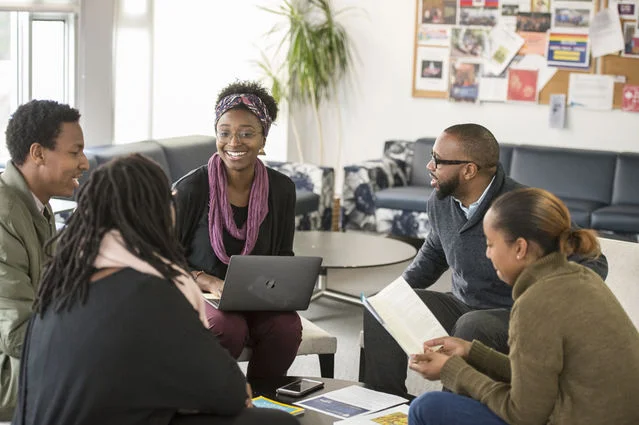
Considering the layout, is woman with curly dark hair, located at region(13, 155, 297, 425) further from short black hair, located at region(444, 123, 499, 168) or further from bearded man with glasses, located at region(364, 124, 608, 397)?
short black hair, located at region(444, 123, 499, 168)

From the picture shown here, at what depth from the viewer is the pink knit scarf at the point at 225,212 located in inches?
132

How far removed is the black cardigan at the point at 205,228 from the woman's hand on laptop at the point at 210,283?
6cm

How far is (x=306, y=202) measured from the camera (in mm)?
6121

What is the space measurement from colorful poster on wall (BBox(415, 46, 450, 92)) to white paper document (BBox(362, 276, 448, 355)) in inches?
172

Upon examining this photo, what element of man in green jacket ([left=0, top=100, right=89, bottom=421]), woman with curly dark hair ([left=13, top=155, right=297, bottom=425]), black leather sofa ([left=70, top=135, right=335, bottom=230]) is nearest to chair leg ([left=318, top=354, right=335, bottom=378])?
man in green jacket ([left=0, top=100, right=89, bottom=421])

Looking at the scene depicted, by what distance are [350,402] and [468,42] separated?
4722mm

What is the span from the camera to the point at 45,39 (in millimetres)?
5695

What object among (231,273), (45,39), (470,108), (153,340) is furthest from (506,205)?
(470,108)

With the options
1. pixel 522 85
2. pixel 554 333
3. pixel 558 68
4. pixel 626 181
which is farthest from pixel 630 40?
pixel 554 333

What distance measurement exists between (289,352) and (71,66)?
322 centimetres

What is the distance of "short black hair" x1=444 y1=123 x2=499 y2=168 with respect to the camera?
3.23 metres

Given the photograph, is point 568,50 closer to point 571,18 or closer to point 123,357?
point 571,18

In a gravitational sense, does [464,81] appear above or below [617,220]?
above

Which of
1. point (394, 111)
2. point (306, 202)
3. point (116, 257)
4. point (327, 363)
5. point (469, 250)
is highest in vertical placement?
point (394, 111)
